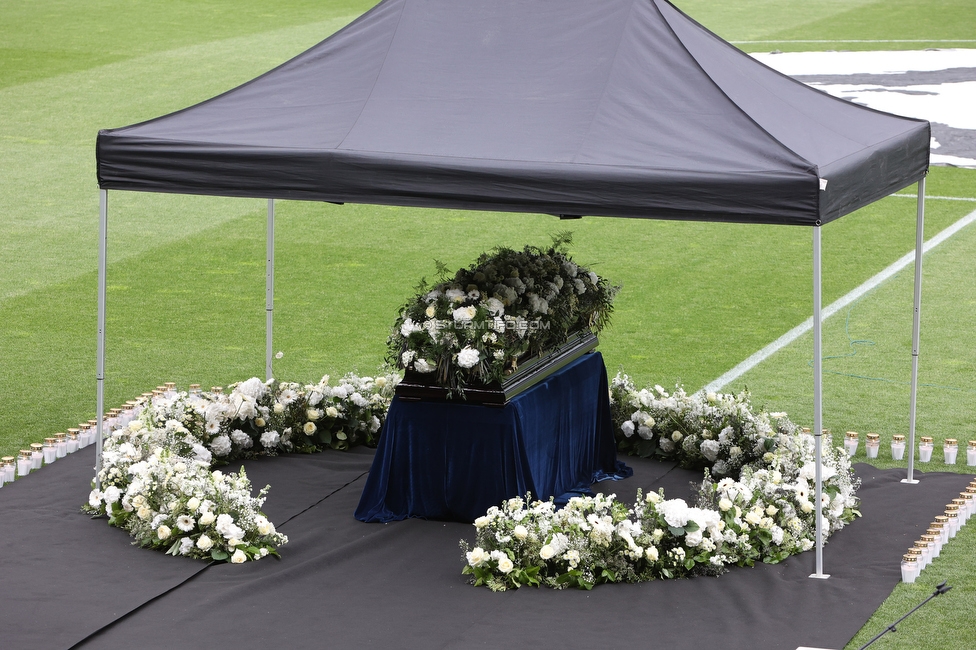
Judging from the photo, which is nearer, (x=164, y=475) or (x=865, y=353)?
(x=164, y=475)

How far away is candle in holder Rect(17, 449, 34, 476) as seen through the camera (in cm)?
899

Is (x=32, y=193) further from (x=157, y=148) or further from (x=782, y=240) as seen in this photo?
(x=157, y=148)

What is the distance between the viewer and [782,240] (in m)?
16.9

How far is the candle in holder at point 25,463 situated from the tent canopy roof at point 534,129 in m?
2.36

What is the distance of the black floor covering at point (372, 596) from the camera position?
655 cm

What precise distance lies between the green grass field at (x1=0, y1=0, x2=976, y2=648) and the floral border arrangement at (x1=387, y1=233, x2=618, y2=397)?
8.66ft

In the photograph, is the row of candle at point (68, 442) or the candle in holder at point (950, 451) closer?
the row of candle at point (68, 442)

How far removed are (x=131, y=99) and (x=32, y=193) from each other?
6472mm

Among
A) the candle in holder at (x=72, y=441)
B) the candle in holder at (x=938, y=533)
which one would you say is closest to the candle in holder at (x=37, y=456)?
the candle in holder at (x=72, y=441)

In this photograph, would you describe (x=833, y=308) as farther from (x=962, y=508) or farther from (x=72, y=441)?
(x=72, y=441)

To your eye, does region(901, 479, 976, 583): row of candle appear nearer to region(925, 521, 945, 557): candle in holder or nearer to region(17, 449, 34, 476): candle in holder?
region(925, 521, 945, 557): candle in holder

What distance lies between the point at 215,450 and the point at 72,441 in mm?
1208

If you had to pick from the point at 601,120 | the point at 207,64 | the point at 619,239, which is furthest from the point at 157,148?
the point at 207,64

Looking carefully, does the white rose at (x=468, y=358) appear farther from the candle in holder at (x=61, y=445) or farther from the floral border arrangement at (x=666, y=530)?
the candle in holder at (x=61, y=445)
